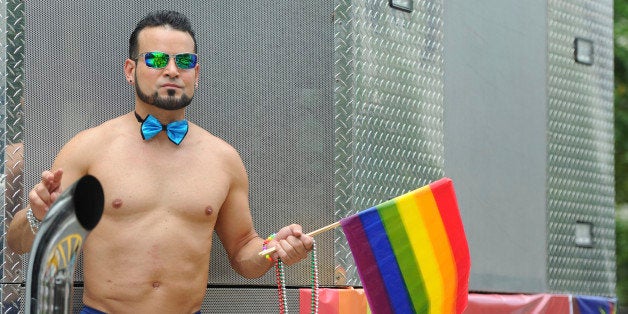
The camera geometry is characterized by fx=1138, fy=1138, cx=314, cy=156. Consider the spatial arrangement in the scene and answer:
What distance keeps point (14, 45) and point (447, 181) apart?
195 centimetres

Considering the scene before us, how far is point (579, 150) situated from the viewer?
22.8 feet

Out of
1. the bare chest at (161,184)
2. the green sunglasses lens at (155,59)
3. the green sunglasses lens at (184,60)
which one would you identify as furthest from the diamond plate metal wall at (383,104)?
the green sunglasses lens at (155,59)

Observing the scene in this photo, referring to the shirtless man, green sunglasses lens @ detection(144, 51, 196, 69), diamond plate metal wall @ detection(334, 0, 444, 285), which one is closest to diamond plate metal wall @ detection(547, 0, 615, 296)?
diamond plate metal wall @ detection(334, 0, 444, 285)

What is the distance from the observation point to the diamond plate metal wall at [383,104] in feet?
18.2

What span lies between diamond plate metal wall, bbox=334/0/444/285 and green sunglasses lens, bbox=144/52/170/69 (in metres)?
1.15

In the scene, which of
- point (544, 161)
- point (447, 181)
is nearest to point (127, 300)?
point (447, 181)

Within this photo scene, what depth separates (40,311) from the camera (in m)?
2.81

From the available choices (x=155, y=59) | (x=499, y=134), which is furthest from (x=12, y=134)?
(x=499, y=134)

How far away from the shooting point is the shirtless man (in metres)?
4.52

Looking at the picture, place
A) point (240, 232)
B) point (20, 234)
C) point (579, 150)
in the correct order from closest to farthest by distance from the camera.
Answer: point (20, 234) < point (240, 232) < point (579, 150)

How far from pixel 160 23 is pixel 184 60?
184 millimetres

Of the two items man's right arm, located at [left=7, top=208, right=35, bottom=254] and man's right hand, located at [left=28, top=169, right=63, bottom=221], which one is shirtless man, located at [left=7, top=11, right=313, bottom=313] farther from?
man's right hand, located at [left=28, top=169, right=63, bottom=221]

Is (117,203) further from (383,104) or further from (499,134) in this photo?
(499,134)

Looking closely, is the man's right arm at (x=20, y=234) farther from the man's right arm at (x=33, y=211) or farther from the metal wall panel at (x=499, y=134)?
the metal wall panel at (x=499, y=134)
